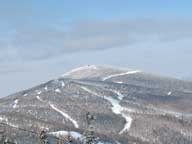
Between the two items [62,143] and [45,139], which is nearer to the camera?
[45,139]

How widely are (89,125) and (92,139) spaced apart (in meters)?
2.48

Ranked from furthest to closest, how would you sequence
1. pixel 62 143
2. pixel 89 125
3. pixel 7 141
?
pixel 7 141 → pixel 62 143 → pixel 89 125

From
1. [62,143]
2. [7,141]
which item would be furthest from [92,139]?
[7,141]

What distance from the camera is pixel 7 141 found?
7362 centimetres

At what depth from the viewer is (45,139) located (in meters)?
62.6

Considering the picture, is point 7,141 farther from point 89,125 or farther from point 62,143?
point 89,125

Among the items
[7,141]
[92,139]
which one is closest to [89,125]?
[92,139]

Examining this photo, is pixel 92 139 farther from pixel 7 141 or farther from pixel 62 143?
pixel 7 141

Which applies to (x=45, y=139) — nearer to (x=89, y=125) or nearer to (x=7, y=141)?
(x=89, y=125)

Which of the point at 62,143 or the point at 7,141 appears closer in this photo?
the point at 62,143

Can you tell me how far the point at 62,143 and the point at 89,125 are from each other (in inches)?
396

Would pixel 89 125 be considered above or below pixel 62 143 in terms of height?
above

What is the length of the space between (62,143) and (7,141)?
8.03 meters

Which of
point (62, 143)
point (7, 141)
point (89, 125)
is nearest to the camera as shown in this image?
point (89, 125)
